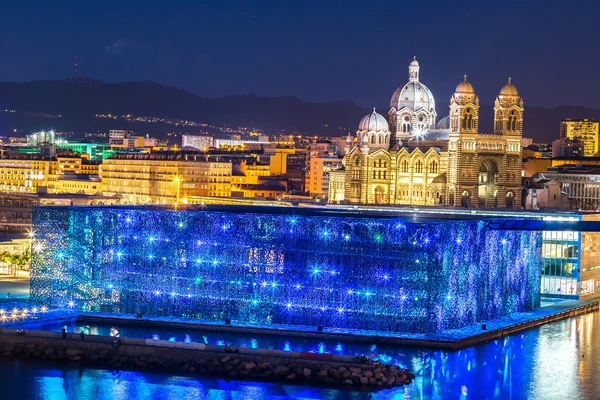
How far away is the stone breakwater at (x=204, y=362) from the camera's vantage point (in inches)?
1606

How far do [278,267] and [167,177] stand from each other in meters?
68.0

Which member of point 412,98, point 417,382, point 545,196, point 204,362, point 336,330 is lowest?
point 417,382

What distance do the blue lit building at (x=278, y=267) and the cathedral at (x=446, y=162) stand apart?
3753 cm

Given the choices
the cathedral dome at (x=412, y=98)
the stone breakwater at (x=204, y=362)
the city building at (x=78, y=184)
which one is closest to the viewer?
the stone breakwater at (x=204, y=362)

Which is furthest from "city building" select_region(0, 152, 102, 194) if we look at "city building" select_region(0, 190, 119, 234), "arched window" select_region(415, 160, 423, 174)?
"arched window" select_region(415, 160, 423, 174)

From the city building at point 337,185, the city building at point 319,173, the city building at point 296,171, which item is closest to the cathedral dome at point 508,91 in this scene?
the city building at point 337,185

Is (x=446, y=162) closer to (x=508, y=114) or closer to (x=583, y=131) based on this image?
(x=508, y=114)

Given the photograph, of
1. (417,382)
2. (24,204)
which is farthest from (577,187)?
(417,382)

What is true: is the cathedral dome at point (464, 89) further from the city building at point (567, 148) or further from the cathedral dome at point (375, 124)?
the city building at point (567, 148)

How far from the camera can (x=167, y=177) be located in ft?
377

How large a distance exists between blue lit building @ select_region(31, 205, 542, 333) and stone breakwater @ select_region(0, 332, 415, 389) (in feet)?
18.5

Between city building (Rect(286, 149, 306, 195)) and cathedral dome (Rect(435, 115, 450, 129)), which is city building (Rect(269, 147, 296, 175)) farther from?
cathedral dome (Rect(435, 115, 450, 129))

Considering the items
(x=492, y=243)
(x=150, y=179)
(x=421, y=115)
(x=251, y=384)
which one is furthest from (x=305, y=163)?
(x=251, y=384)

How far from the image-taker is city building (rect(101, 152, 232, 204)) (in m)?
114
